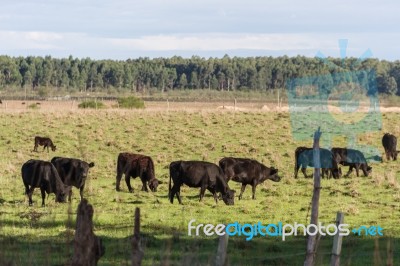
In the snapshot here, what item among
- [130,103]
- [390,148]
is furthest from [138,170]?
[130,103]

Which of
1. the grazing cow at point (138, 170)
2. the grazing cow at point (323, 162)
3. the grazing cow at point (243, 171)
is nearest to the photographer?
the grazing cow at point (243, 171)

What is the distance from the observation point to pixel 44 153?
3344 cm

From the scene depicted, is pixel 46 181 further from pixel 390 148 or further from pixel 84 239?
pixel 390 148

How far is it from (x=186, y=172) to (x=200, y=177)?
429mm

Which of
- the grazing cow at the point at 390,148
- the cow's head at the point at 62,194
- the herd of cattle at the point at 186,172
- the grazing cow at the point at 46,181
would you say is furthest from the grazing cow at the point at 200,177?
the grazing cow at the point at 390,148

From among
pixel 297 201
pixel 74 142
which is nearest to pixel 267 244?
pixel 297 201

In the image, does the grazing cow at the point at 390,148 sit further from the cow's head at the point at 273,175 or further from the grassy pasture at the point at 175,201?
the cow's head at the point at 273,175

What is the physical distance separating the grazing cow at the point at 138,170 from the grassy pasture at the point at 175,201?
1.17ft

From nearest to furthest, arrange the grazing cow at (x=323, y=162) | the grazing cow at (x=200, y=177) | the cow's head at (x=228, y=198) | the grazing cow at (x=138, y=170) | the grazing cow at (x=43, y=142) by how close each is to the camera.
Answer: the cow's head at (x=228, y=198), the grazing cow at (x=200, y=177), the grazing cow at (x=138, y=170), the grazing cow at (x=323, y=162), the grazing cow at (x=43, y=142)

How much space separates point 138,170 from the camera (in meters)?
23.2

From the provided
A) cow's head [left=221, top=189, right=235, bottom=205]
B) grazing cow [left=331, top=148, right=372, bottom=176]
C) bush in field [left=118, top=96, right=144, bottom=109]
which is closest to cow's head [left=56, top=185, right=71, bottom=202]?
cow's head [left=221, top=189, right=235, bottom=205]

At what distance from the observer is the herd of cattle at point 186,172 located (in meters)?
19.2

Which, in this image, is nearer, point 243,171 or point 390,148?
point 243,171

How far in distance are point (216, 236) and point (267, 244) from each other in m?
1.06
